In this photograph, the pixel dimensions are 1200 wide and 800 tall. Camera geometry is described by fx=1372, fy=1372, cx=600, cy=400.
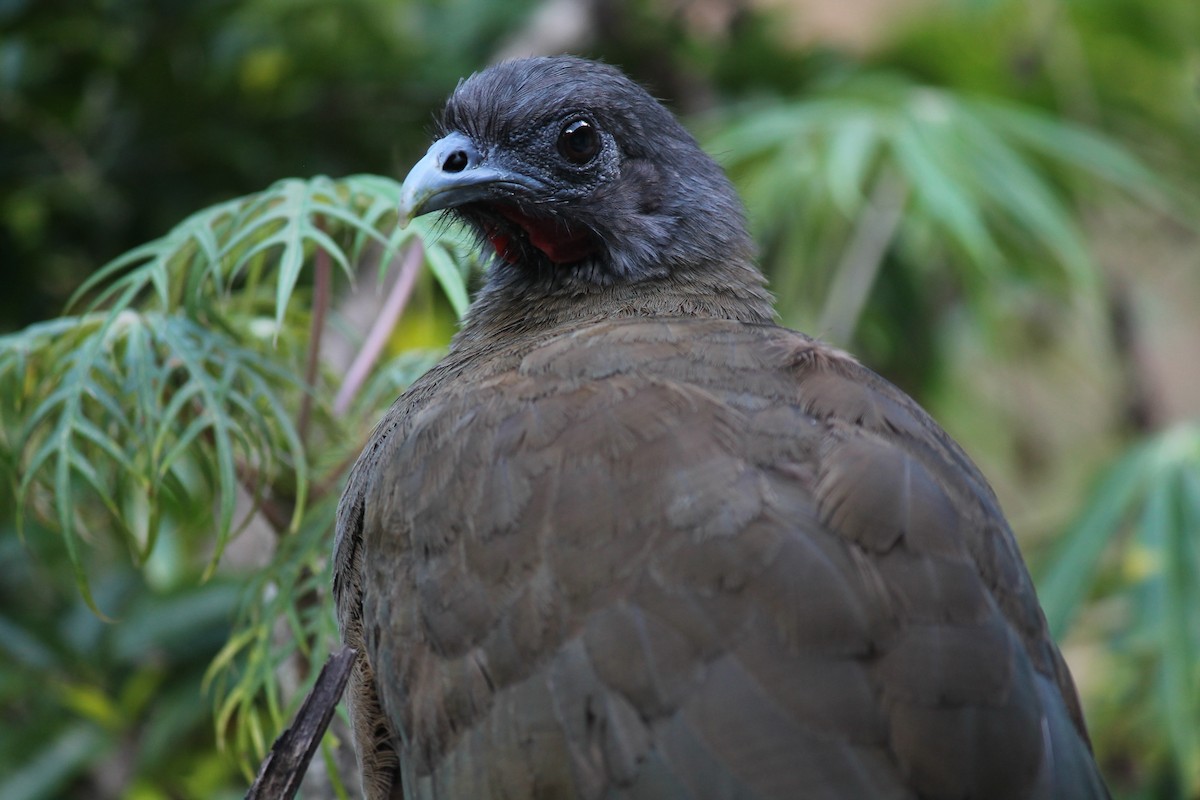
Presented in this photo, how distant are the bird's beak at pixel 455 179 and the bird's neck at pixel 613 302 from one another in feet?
0.64

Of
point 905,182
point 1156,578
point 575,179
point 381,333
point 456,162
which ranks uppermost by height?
point 456,162

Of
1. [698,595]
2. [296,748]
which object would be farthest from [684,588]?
[296,748]

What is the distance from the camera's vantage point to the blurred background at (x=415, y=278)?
2.33 metres

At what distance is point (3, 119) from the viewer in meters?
4.04

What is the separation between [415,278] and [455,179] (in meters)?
0.21

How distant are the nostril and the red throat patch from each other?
0.38 feet

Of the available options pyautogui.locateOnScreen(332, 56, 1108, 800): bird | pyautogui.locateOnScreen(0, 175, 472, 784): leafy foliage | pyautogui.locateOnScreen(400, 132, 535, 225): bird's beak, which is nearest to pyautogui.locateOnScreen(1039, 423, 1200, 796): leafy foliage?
pyautogui.locateOnScreen(332, 56, 1108, 800): bird

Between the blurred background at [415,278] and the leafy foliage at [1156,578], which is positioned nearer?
the blurred background at [415,278]

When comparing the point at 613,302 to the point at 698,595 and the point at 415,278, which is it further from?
the point at 698,595

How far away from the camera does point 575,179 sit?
252 cm

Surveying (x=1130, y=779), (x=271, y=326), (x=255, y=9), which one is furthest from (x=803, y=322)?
(x=271, y=326)

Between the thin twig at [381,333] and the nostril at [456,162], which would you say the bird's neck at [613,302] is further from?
the nostril at [456,162]

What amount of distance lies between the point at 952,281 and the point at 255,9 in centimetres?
274

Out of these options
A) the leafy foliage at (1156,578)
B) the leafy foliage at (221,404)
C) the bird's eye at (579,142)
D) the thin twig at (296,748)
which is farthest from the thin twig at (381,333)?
the leafy foliage at (1156,578)
